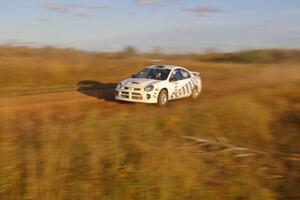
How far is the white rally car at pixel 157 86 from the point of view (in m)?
16.9

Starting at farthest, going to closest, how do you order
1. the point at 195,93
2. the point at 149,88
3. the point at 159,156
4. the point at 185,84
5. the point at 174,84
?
1. the point at 195,93
2. the point at 185,84
3. the point at 174,84
4. the point at 149,88
5. the point at 159,156

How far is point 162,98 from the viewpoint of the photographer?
17375 millimetres

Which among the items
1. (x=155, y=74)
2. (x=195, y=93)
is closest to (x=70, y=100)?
(x=155, y=74)

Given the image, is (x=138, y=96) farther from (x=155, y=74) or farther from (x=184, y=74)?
(x=184, y=74)

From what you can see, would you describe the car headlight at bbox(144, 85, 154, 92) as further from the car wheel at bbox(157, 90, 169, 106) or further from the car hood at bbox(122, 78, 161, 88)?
the car wheel at bbox(157, 90, 169, 106)

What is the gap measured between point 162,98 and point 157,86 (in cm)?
51

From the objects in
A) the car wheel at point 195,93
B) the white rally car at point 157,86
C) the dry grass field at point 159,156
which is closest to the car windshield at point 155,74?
the white rally car at point 157,86

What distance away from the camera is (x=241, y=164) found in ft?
25.8

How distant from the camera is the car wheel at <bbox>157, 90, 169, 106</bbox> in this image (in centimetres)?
1720

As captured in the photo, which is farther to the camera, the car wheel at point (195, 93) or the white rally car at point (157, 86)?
the car wheel at point (195, 93)

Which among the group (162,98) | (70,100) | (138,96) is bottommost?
(70,100)

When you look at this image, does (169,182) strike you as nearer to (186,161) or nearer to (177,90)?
(186,161)

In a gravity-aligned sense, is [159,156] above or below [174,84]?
below

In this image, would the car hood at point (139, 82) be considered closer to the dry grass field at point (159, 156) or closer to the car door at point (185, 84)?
the car door at point (185, 84)
